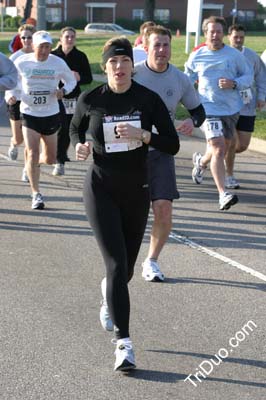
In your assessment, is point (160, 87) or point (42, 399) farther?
point (160, 87)

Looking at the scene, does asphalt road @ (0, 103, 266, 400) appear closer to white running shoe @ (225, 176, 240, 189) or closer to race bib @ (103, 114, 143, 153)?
white running shoe @ (225, 176, 240, 189)

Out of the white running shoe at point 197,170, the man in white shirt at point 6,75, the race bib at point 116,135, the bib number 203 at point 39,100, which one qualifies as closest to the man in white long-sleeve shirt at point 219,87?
the white running shoe at point 197,170

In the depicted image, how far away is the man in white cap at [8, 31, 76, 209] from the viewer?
33.0 ft

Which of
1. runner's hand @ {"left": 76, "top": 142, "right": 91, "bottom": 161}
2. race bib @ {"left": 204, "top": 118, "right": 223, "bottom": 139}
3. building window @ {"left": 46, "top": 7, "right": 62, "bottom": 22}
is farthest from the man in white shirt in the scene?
building window @ {"left": 46, "top": 7, "right": 62, "bottom": 22}

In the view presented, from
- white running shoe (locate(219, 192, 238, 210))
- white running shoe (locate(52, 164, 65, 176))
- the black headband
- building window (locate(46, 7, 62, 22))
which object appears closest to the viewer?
the black headband

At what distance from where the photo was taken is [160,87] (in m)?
7.43

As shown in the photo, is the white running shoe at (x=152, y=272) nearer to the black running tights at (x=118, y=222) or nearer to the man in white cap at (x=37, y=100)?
the black running tights at (x=118, y=222)

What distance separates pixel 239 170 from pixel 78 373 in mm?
7952

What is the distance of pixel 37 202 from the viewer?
10062mm

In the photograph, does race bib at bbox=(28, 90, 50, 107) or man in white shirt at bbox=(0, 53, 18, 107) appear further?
race bib at bbox=(28, 90, 50, 107)

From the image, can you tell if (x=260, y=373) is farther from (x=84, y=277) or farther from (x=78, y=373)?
(x=84, y=277)

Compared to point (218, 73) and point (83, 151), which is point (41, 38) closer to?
point (218, 73)

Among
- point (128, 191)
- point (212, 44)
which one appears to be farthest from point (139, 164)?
point (212, 44)

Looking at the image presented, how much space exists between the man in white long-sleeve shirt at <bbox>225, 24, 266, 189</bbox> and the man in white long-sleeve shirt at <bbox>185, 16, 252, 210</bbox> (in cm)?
102
